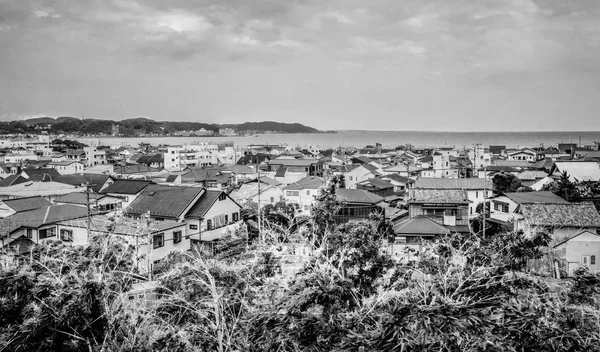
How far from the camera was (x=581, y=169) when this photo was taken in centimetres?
3488

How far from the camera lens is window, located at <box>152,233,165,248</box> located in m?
17.5

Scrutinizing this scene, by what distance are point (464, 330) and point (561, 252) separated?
1322cm

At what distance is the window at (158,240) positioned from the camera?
57.4 feet

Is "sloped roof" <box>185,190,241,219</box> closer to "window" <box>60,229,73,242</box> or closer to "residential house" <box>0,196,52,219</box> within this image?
"window" <box>60,229,73,242</box>

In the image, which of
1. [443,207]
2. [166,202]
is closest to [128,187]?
[166,202]

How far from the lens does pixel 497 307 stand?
21.0 ft

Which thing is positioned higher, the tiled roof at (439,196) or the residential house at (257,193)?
the tiled roof at (439,196)

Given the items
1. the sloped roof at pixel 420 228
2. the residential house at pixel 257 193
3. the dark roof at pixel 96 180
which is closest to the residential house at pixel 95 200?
the residential house at pixel 257 193

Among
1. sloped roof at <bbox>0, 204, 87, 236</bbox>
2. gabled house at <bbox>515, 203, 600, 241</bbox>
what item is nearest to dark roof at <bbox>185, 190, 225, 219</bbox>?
sloped roof at <bbox>0, 204, 87, 236</bbox>

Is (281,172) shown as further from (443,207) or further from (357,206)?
(443,207)

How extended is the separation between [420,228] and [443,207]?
279 centimetres

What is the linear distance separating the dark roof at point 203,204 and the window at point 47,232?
5.78m

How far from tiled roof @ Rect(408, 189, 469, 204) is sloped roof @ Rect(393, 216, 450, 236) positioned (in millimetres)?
1748

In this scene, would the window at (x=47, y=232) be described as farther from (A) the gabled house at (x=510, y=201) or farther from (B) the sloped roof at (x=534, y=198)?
(B) the sloped roof at (x=534, y=198)
